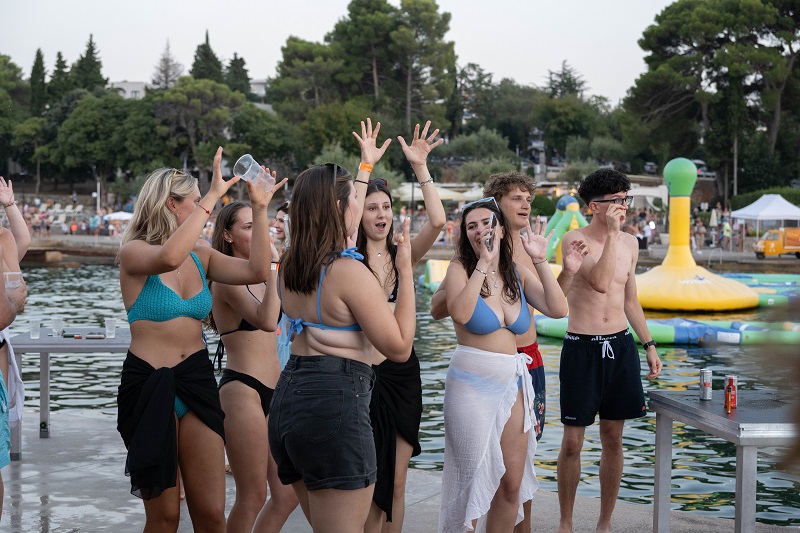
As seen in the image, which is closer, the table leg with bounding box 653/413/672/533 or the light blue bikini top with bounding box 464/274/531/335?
the light blue bikini top with bounding box 464/274/531/335

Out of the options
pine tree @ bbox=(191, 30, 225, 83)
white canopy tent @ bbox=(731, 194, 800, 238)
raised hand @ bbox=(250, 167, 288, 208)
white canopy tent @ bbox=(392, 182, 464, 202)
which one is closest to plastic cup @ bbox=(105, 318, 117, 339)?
raised hand @ bbox=(250, 167, 288, 208)

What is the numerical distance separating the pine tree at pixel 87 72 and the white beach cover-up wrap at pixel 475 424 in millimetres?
87382

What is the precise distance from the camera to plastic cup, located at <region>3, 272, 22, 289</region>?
449 cm

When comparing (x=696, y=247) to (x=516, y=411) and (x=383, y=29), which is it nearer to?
(x=516, y=411)

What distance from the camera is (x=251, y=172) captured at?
3.78 metres

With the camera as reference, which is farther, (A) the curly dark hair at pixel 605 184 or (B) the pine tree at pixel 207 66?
(B) the pine tree at pixel 207 66

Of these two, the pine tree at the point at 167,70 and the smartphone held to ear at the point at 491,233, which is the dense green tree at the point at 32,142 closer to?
the pine tree at the point at 167,70

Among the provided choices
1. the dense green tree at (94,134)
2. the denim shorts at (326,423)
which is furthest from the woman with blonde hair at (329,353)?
the dense green tree at (94,134)

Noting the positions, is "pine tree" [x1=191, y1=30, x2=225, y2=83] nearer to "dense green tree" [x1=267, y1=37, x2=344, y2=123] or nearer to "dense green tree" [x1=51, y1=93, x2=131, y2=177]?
"dense green tree" [x1=267, y1=37, x2=344, y2=123]

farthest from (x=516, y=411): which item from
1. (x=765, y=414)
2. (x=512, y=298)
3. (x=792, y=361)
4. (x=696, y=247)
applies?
(x=696, y=247)

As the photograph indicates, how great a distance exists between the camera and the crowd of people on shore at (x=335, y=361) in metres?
3.30

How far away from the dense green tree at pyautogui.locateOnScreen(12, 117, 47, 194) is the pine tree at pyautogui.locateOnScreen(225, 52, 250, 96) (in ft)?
91.8

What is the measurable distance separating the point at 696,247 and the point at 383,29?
4651cm

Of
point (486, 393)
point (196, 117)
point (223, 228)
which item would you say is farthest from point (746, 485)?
point (196, 117)
